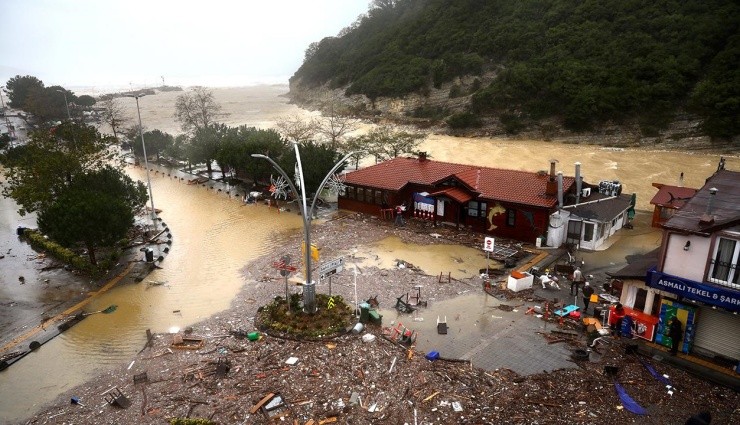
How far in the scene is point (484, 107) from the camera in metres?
74.6

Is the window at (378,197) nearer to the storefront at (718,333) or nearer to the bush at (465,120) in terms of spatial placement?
the storefront at (718,333)

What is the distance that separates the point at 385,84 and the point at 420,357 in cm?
8101

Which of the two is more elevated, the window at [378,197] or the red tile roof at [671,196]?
the red tile roof at [671,196]

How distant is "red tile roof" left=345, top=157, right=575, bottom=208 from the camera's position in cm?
2864

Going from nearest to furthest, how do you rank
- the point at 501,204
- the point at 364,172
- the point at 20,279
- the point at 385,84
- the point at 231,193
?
the point at 20,279 < the point at 501,204 < the point at 364,172 < the point at 231,193 < the point at 385,84

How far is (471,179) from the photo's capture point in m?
31.4

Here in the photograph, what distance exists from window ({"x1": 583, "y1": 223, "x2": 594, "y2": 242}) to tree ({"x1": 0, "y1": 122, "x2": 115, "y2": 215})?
31630 millimetres

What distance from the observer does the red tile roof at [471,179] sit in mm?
28641

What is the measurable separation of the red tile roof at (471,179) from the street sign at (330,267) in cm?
1343

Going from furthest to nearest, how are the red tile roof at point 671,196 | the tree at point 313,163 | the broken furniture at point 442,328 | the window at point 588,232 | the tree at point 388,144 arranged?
the tree at point 388,144
the tree at point 313,163
the red tile roof at point 671,196
the window at point 588,232
the broken furniture at point 442,328

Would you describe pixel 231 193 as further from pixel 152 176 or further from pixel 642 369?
pixel 642 369

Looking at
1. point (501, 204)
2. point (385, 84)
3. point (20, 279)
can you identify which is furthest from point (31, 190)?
point (385, 84)

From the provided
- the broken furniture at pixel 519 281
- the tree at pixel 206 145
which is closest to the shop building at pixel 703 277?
the broken furniture at pixel 519 281

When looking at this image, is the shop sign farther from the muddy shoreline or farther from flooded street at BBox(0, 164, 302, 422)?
flooded street at BBox(0, 164, 302, 422)
